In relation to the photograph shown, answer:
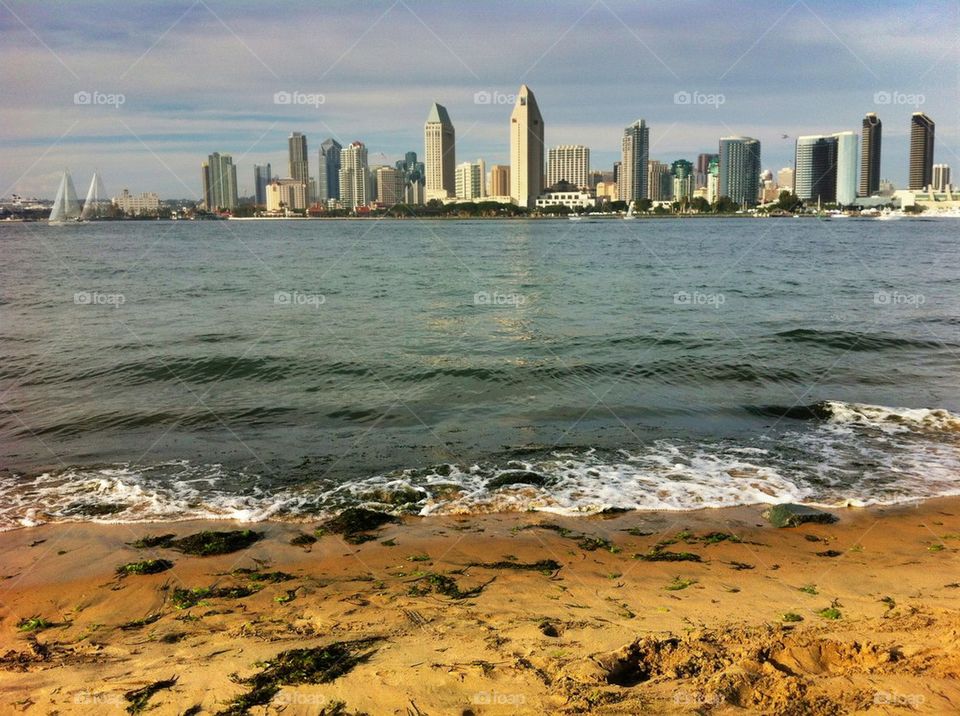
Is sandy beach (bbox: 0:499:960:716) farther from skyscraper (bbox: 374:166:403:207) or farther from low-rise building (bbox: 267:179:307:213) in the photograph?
low-rise building (bbox: 267:179:307:213)

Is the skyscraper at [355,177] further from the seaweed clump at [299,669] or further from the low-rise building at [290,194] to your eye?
the seaweed clump at [299,669]

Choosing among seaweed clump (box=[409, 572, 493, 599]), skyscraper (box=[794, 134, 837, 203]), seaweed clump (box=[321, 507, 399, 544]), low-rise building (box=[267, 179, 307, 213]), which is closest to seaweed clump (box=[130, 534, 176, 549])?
seaweed clump (box=[321, 507, 399, 544])

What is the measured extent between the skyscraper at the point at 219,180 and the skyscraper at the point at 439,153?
43.5 metres

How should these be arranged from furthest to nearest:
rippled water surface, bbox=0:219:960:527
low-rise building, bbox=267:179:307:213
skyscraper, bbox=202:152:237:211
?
low-rise building, bbox=267:179:307:213
skyscraper, bbox=202:152:237:211
rippled water surface, bbox=0:219:960:527

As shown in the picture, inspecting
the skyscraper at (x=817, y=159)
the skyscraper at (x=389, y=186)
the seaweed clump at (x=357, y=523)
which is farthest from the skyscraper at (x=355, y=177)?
the seaweed clump at (x=357, y=523)

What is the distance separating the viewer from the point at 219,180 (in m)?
138

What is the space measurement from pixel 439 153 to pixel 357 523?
562ft

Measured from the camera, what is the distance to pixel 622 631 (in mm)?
5621

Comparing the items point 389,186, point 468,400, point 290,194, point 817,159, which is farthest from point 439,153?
point 468,400

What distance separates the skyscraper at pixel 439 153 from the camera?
152 metres

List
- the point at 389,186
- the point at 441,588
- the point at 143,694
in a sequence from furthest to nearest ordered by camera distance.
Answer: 1. the point at 389,186
2. the point at 441,588
3. the point at 143,694

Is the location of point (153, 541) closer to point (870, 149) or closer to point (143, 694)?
point (143, 694)

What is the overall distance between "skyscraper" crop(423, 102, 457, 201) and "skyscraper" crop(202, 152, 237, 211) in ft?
143

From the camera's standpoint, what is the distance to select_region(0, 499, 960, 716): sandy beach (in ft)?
15.4
